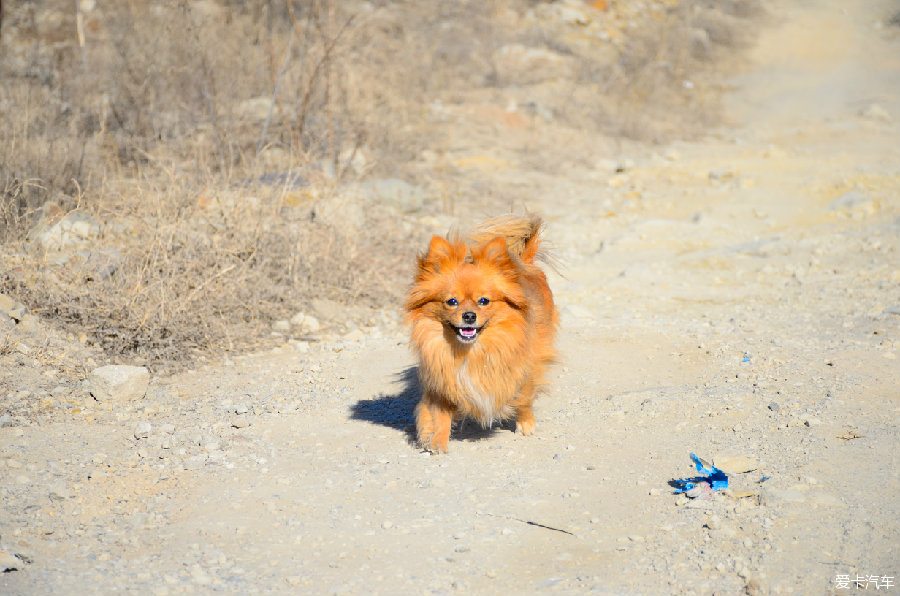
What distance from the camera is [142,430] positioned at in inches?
189

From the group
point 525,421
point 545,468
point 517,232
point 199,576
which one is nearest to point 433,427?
point 525,421

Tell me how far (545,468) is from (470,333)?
85cm

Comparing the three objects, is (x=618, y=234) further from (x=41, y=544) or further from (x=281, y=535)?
(x=41, y=544)

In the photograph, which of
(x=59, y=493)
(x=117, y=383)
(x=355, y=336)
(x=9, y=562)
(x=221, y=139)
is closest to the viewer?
(x=9, y=562)

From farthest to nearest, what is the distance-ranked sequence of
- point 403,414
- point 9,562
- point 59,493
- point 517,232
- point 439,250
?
point 403,414, point 517,232, point 439,250, point 59,493, point 9,562

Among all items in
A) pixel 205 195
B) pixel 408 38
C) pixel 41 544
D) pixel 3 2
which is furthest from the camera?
pixel 408 38

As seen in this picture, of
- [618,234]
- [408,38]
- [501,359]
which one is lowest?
[618,234]

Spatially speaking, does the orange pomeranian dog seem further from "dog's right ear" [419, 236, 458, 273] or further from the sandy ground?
the sandy ground

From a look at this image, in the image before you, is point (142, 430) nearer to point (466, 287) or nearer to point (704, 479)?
point (466, 287)

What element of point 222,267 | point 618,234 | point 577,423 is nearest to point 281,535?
point 577,423

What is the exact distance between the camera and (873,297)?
23.5 feet

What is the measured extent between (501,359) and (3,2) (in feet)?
41.1

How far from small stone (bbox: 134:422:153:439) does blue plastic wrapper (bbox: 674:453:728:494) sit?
3.07 meters

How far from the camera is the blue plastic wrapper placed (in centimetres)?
388
